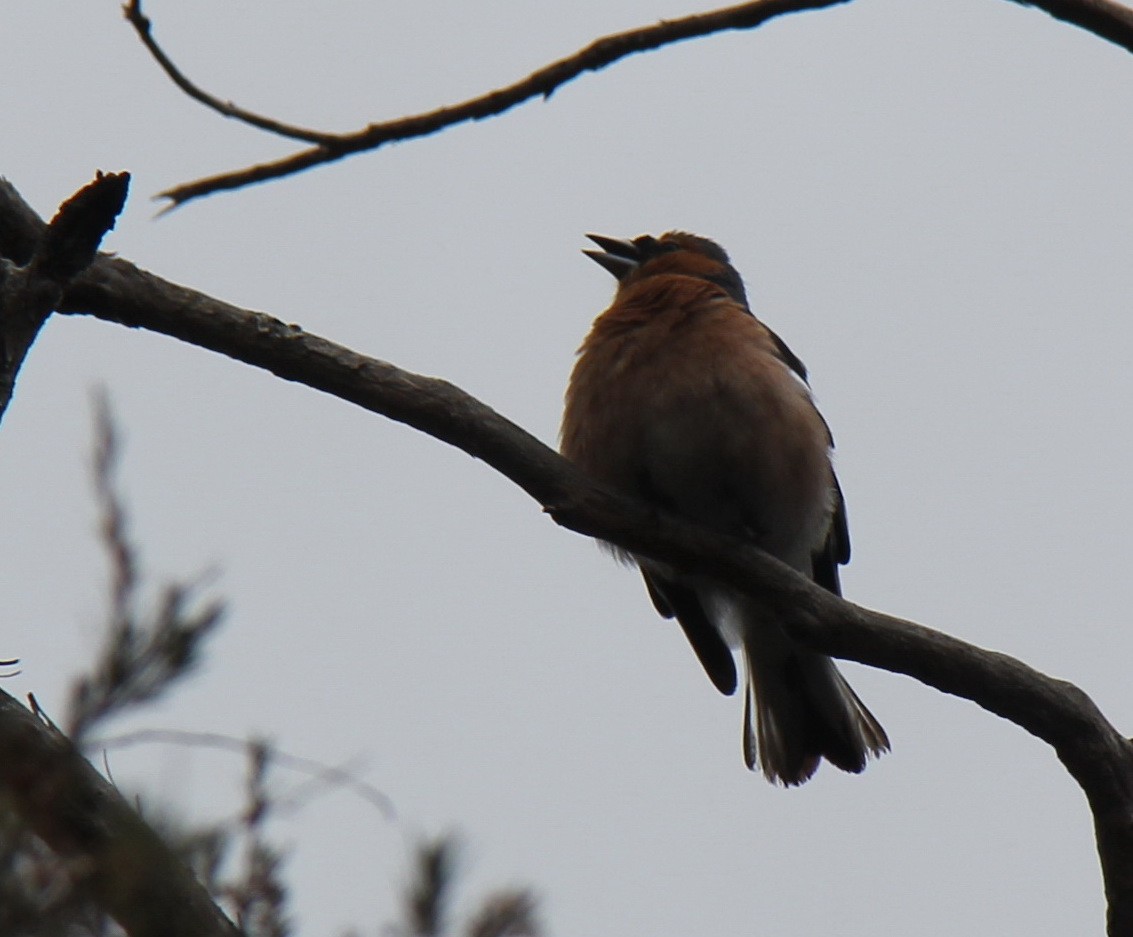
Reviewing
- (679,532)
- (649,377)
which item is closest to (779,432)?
(649,377)

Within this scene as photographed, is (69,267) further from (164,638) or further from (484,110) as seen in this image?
(164,638)

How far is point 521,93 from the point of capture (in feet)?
13.7

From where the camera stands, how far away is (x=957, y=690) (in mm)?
5133

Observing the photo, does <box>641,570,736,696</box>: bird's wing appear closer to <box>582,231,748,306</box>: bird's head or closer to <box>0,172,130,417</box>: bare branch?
<box>582,231,748,306</box>: bird's head

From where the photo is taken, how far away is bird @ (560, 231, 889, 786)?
6.45 metres

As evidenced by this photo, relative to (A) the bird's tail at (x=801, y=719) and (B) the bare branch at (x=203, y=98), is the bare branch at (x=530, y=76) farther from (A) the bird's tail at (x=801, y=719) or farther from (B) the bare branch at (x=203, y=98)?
(A) the bird's tail at (x=801, y=719)

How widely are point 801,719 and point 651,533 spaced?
2230mm

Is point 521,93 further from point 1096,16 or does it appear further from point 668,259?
point 668,259

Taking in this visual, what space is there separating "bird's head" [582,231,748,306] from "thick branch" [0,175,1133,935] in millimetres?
2673

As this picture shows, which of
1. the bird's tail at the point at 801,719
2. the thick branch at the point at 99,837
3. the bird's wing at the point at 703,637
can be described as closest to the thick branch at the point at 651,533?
the thick branch at the point at 99,837

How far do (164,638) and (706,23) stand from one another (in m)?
2.27

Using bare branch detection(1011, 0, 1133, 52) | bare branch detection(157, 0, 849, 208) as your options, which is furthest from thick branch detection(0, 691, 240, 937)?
bare branch detection(1011, 0, 1133, 52)

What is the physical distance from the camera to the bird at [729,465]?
21.2 ft

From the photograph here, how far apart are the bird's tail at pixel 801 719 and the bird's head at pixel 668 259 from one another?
1.69 m
